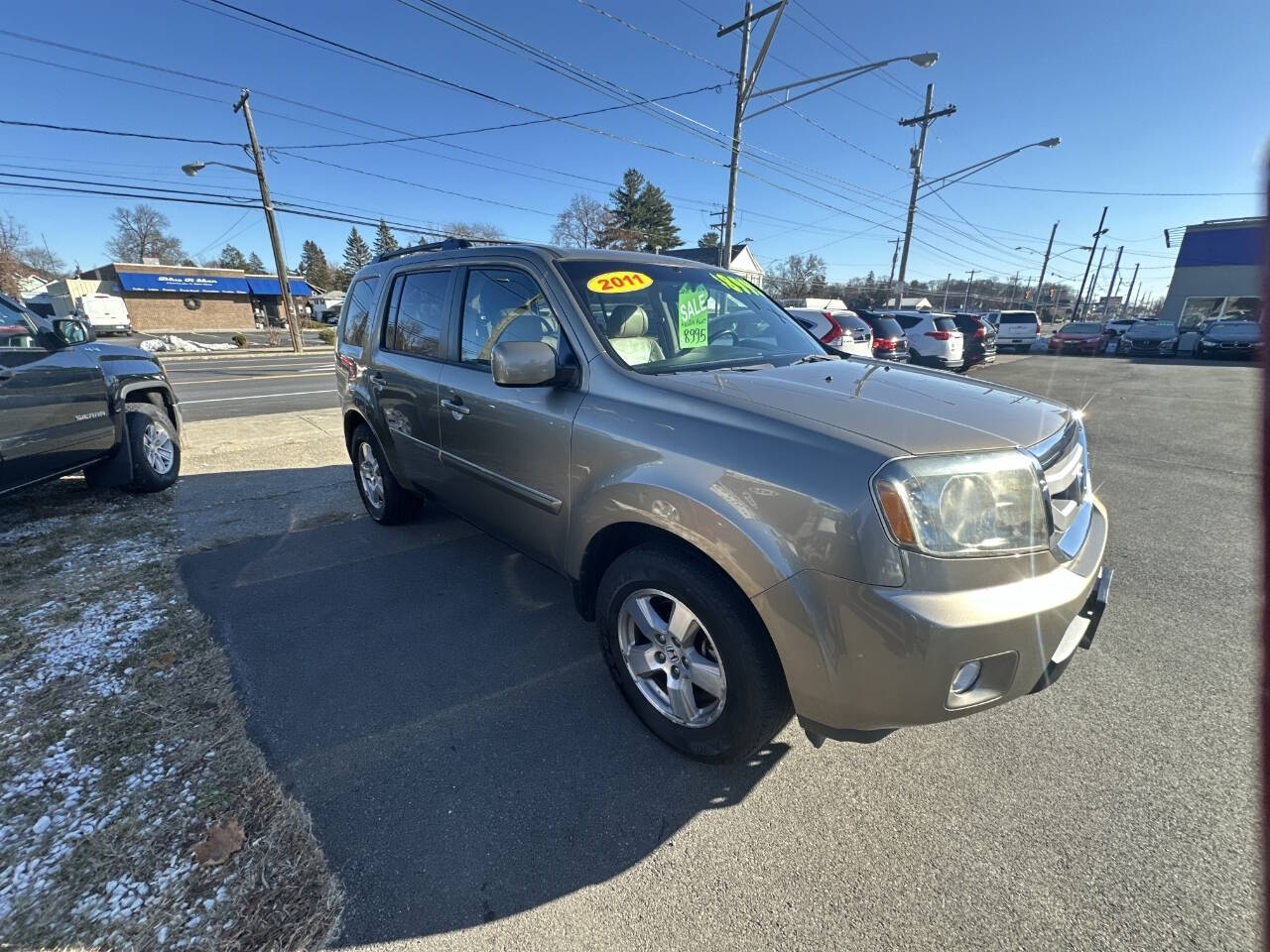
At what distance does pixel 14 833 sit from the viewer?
1.92 meters

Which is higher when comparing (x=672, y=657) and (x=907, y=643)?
(x=907, y=643)

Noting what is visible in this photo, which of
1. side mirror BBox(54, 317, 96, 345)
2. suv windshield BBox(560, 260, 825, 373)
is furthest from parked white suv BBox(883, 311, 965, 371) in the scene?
side mirror BBox(54, 317, 96, 345)

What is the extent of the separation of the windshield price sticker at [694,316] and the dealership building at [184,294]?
49039 millimetres

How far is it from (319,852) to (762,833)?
146cm

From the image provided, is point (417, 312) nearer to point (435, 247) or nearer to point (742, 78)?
point (435, 247)

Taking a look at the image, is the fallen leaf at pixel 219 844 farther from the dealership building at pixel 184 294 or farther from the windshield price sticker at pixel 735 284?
the dealership building at pixel 184 294

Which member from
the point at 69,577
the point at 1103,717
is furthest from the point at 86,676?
the point at 1103,717

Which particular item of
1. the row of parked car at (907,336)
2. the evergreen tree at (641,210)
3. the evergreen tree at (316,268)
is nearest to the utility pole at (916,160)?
the row of parked car at (907,336)

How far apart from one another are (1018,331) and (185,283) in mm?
56835

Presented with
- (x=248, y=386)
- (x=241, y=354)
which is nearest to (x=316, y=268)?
(x=241, y=354)

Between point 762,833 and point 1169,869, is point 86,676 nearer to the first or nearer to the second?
point 762,833

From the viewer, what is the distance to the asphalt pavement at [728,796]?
172 centimetres

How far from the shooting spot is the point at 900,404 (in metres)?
2.09

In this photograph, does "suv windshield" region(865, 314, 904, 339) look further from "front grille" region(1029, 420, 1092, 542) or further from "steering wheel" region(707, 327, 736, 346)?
"front grille" region(1029, 420, 1092, 542)
